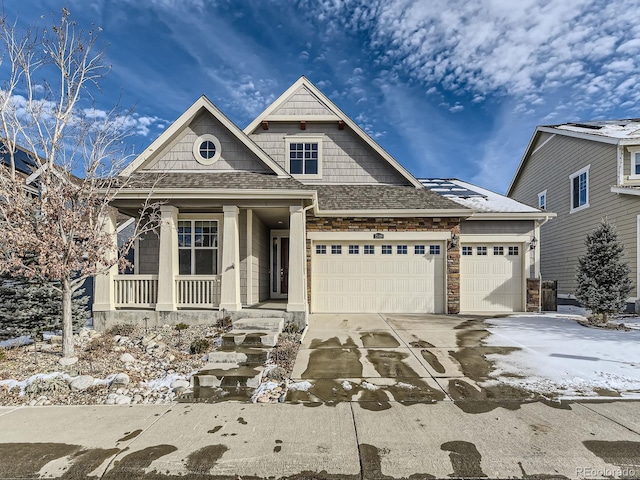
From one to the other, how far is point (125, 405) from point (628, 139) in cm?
1536

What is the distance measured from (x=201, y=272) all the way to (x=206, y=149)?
3.38 metres

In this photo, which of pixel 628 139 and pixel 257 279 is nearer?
pixel 257 279

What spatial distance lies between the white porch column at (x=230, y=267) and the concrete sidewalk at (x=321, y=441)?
13.1ft

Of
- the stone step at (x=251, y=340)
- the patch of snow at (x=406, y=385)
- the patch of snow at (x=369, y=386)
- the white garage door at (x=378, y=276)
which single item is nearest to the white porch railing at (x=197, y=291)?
the stone step at (x=251, y=340)

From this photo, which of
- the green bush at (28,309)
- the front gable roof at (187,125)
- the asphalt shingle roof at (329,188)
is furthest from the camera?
the front gable roof at (187,125)

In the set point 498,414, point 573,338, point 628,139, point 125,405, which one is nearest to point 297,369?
point 125,405

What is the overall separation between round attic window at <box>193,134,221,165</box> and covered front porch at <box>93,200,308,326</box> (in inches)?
54.4

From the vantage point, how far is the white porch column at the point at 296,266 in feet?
27.1

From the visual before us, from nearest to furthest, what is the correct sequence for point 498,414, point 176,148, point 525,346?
1. point 498,414
2. point 525,346
3. point 176,148

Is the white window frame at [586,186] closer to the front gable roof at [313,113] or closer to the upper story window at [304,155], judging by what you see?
the front gable roof at [313,113]

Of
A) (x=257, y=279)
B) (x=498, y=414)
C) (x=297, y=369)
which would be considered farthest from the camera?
(x=257, y=279)

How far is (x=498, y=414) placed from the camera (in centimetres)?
394

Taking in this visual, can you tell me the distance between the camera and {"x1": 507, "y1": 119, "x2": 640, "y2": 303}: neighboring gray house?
11.4 metres

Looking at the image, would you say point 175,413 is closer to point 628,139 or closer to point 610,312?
point 610,312
